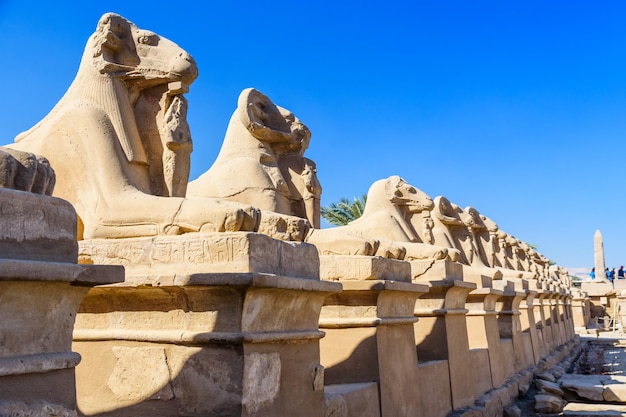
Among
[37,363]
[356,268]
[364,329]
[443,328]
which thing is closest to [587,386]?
[443,328]

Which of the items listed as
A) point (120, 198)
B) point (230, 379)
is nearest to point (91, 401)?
point (230, 379)

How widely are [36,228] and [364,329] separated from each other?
2.69 meters

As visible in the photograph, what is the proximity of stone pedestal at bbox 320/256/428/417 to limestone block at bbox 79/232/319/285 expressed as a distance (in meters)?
1.02

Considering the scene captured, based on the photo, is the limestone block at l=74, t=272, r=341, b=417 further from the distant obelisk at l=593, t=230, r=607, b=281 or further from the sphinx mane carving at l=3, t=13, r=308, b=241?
the distant obelisk at l=593, t=230, r=607, b=281

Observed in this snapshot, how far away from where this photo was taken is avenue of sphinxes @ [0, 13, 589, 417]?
200cm

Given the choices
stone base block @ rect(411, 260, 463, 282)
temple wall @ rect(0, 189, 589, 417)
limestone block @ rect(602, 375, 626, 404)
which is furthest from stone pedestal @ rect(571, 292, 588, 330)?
temple wall @ rect(0, 189, 589, 417)

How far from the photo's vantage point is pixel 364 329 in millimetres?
4316

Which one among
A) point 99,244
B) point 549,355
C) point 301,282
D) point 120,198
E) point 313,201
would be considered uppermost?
point 313,201

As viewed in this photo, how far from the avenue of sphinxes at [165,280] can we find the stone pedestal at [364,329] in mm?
10

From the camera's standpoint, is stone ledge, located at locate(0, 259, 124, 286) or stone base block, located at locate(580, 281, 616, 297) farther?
stone base block, located at locate(580, 281, 616, 297)

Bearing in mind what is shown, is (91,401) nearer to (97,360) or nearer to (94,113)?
(97,360)

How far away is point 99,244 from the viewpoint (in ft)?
10.5

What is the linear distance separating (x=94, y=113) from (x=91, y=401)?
1415 millimetres

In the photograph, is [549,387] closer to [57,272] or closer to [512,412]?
[512,412]
